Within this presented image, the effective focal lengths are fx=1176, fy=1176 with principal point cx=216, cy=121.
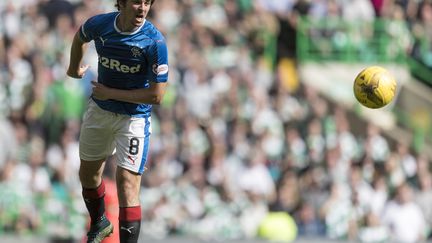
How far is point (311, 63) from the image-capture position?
19.4 m

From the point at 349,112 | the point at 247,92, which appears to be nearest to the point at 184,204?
the point at 247,92

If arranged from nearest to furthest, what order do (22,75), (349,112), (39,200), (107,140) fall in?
(107,140) → (39,200) → (22,75) → (349,112)

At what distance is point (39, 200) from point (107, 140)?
17.4 feet

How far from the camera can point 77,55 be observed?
404 inches

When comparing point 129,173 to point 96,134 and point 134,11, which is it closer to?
point 96,134

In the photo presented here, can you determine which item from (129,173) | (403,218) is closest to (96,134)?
(129,173)

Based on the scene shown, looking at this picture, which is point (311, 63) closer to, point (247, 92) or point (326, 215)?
point (247, 92)

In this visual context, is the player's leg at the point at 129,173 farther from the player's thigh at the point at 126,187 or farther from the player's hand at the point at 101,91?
the player's hand at the point at 101,91

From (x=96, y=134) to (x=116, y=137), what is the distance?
0.19 meters

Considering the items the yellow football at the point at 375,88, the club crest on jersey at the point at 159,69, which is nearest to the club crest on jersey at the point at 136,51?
the club crest on jersey at the point at 159,69

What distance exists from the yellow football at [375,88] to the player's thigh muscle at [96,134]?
2399 mm

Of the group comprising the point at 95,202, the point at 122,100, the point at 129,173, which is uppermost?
the point at 122,100

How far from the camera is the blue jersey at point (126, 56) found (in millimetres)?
9664

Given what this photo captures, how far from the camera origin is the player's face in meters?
9.55
